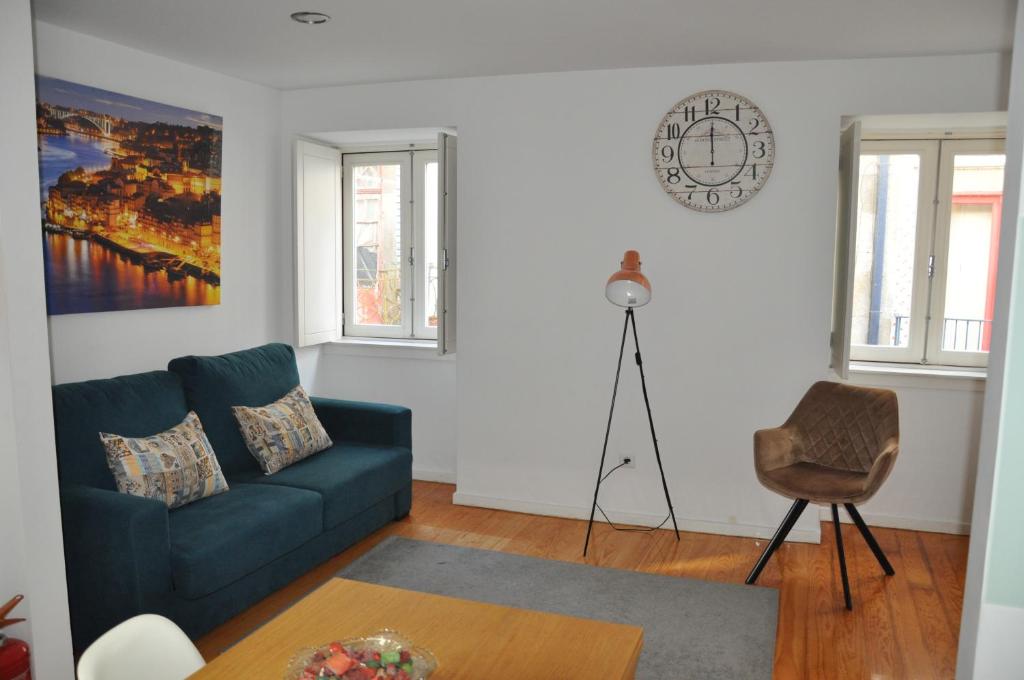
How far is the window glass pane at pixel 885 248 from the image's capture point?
4.89 m

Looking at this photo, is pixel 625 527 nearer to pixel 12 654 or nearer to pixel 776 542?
pixel 776 542

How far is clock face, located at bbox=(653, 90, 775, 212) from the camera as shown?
434cm

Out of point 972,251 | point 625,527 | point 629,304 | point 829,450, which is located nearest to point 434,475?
point 625,527

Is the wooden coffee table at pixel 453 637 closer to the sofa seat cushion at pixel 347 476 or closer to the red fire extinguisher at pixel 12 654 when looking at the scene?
the red fire extinguisher at pixel 12 654

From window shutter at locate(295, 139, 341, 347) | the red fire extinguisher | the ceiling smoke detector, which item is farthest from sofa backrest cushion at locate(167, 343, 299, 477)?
the ceiling smoke detector

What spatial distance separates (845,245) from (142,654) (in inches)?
143

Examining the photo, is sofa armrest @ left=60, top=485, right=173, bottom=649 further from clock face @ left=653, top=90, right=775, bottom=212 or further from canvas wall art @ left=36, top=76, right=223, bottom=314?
clock face @ left=653, top=90, right=775, bottom=212

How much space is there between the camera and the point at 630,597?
369 cm

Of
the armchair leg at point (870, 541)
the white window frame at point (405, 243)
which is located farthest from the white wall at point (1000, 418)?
the white window frame at point (405, 243)

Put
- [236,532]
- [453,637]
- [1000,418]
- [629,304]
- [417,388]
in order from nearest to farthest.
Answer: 1. [453,637]
2. [1000,418]
3. [236,532]
4. [629,304]
5. [417,388]

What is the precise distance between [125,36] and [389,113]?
1.55 m

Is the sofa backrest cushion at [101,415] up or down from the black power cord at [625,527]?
up

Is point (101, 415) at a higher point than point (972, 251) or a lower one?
lower

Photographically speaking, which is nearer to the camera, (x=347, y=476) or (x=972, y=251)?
(x=347, y=476)
